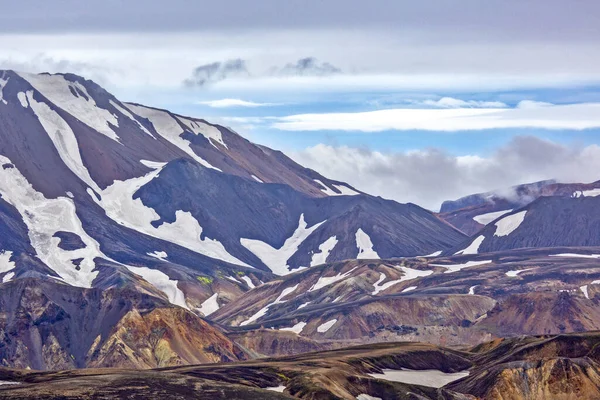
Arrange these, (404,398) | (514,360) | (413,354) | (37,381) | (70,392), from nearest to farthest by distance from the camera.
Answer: (70,392)
(37,381)
(404,398)
(514,360)
(413,354)

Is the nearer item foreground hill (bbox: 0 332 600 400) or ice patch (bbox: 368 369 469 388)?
foreground hill (bbox: 0 332 600 400)

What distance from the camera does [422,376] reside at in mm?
162625

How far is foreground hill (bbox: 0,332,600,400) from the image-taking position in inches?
4739

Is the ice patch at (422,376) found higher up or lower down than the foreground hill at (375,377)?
lower down

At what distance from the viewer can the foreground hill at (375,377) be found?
395ft

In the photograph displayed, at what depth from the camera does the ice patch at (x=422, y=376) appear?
156m

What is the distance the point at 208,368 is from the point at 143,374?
1794cm

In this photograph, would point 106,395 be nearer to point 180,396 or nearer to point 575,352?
point 180,396

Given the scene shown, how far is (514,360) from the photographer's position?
162m

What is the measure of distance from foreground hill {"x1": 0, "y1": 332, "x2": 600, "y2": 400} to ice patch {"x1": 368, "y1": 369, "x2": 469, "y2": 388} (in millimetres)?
114

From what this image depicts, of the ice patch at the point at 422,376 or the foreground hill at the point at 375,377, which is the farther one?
the ice patch at the point at 422,376

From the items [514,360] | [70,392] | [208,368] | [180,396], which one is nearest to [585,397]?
[514,360]

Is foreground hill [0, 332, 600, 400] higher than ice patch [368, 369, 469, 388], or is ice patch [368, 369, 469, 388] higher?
foreground hill [0, 332, 600, 400]

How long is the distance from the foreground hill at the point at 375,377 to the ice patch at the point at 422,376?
11 centimetres
